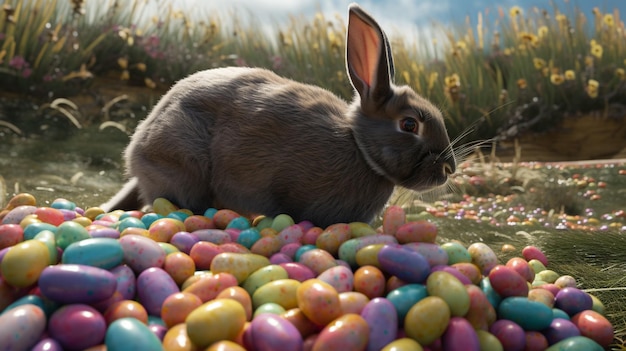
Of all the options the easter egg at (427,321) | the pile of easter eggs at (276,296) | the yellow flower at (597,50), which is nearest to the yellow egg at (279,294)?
the pile of easter eggs at (276,296)

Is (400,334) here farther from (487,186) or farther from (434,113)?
(487,186)

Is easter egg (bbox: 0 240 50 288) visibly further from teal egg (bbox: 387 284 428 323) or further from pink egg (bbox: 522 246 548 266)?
pink egg (bbox: 522 246 548 266)

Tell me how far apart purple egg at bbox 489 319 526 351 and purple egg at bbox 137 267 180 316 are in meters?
0.92

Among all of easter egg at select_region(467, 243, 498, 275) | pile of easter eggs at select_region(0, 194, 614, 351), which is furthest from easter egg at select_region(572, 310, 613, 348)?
easter egg at select_region(467, 243, 498, 275)

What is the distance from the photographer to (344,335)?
1444mm

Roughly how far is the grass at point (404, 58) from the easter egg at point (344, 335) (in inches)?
185

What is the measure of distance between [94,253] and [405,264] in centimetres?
87

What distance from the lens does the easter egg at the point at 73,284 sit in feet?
4.99

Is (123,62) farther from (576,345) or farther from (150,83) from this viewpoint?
(576,345)

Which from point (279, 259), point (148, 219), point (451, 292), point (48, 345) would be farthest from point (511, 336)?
point (148, 219)

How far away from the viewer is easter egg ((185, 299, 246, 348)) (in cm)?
143

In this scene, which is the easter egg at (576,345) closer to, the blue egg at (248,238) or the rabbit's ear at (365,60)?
the blue egg at (248,238)

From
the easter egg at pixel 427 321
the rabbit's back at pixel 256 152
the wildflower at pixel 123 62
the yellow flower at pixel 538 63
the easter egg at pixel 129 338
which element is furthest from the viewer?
the yellow flower at pixel 538 63

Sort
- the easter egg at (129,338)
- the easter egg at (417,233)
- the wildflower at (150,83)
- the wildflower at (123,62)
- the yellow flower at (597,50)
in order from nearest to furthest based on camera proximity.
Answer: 1. the easter egg at (129,338)
2. the easter egg at (417,233)
3. the wildflower at (123,62)
4. the wildflower at (150,83)
5. the yellow flower at (597,50)
